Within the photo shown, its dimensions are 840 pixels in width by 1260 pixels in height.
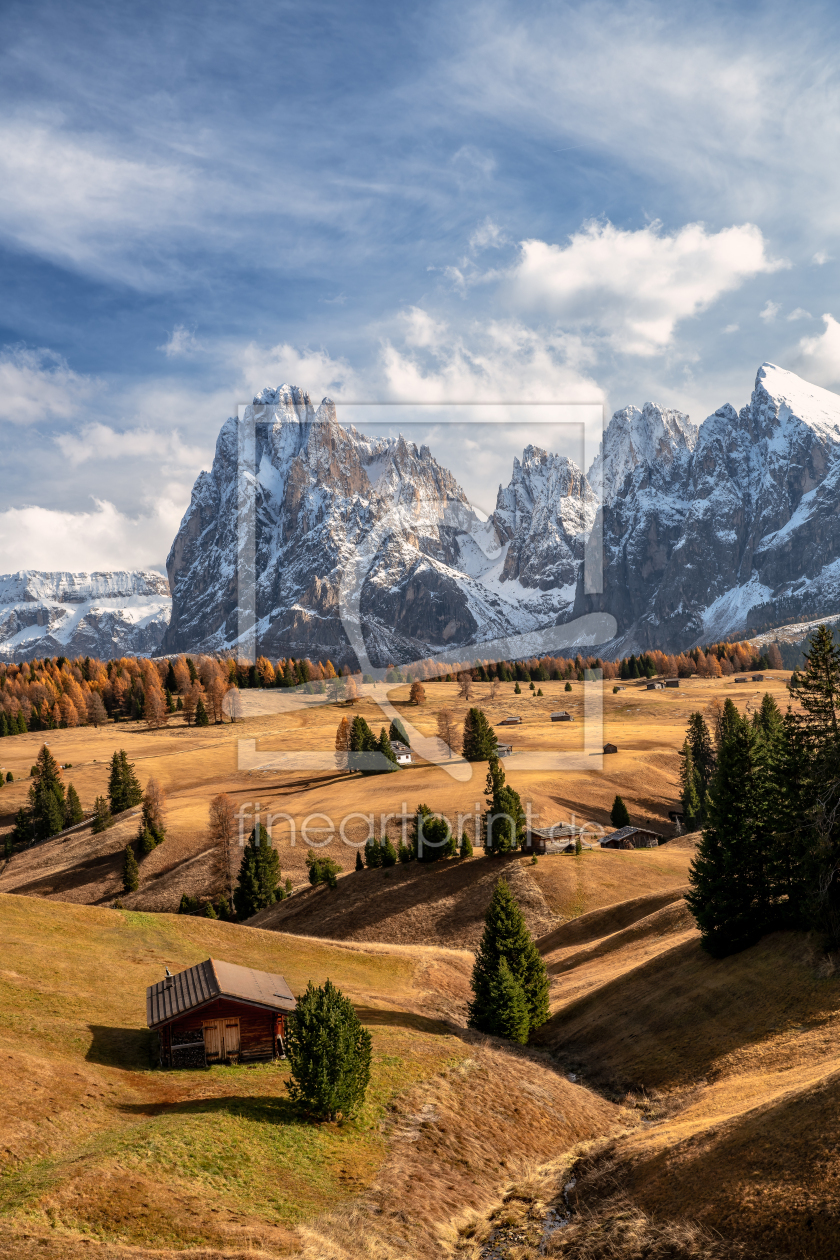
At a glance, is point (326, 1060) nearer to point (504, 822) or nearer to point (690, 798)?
point (504, 822)

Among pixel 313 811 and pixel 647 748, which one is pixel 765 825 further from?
pixel 647 748

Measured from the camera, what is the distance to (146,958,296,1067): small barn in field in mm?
26125

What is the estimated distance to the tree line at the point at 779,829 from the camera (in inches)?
1162

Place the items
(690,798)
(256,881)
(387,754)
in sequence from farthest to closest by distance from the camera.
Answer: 1. (387,754)
2. (690,798)
3. (256,881)

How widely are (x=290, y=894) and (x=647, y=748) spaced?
2475 inches

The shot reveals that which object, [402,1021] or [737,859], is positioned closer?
[402,1021]

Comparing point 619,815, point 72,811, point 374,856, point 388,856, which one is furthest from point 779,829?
point 72,811

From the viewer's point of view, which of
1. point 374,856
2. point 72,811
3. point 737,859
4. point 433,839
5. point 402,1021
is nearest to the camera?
point 402,1021

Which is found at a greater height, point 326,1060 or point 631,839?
point 326,1060

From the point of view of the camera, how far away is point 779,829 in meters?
32.3

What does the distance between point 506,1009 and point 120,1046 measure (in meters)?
16.6

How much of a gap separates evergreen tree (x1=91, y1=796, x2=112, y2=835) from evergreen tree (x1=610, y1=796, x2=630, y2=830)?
58577 millimetres

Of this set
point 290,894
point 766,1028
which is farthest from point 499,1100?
point 290,894

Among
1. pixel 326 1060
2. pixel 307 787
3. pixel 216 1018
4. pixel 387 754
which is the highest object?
pixel 326 1060
